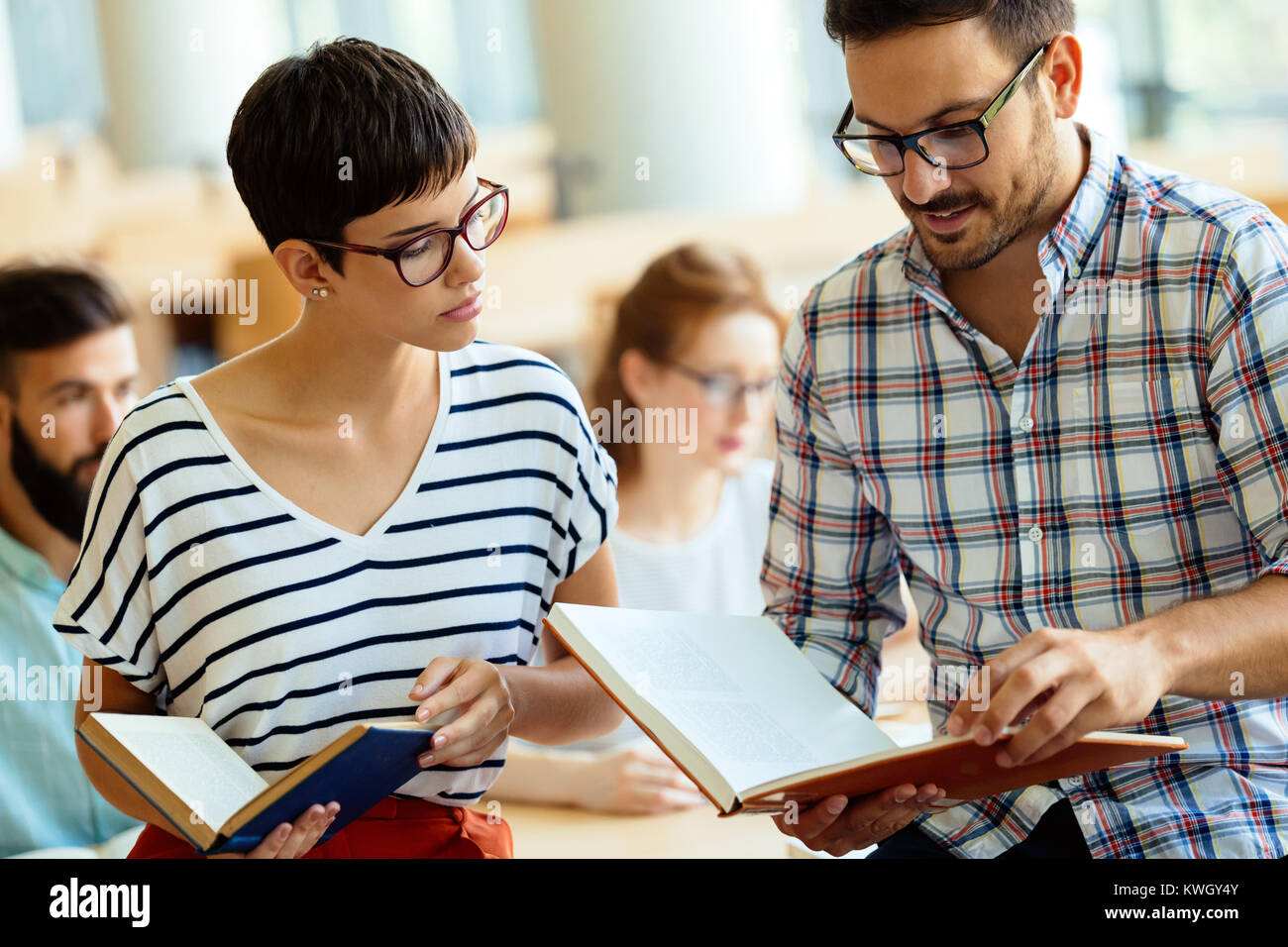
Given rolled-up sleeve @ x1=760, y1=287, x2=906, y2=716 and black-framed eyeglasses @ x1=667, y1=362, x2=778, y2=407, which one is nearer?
rolled-up sleeve @ x1=760, y1=287, x2=906, y2=716

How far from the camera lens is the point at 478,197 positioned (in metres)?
1.21

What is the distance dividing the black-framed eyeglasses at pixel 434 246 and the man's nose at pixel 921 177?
0.36m

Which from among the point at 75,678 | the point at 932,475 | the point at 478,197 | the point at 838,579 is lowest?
the point at 75,678

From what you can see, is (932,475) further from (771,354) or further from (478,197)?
(771,354)

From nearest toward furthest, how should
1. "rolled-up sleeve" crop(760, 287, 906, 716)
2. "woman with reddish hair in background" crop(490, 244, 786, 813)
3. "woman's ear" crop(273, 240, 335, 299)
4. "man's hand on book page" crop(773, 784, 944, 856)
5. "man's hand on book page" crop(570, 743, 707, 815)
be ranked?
"man's hand on book page" crop(773, 784, 944, 856), "woman's ear" crop(273, 240, 335, 299), "rolled-up sleeve" crop(760, 287, 906, 716), "man's hand on book page" crop(570, 743, 707, 815), "woman with reddish hair in background" crop(490, 244, 786, 813)

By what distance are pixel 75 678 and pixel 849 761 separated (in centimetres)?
114

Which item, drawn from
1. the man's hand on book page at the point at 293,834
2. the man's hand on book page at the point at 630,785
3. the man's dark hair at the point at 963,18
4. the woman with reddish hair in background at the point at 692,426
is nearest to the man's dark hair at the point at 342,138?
the man's dark hair at the point at 963,18

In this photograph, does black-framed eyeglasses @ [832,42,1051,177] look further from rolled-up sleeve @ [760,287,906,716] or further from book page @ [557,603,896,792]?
book page @ [557,603,896,792]

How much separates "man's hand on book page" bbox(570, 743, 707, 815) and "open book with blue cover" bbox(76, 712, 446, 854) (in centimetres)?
68

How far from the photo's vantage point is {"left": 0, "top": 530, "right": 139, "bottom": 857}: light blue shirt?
1.65m

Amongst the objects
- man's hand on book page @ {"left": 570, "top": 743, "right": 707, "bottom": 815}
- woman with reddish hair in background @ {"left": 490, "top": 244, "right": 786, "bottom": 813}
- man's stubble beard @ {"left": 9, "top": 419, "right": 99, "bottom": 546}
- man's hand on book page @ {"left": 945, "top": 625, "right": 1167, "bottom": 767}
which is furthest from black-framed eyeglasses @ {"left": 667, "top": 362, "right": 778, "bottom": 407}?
man's hand on book page @ {"left": 945, "top": 625, "right": 1167, "bottom": 767}

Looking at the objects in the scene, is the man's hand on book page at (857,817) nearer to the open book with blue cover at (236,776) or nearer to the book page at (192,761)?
the open book with blue cover at (236,776)

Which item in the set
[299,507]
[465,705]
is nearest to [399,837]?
[465,705]
